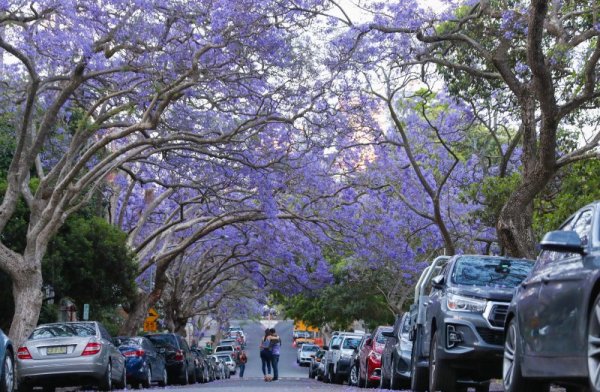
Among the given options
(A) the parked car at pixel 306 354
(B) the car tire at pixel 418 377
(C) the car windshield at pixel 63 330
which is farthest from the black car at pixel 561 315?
(A) the parked car at pixel 306 354

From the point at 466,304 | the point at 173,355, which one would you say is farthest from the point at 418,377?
the point at 173,355

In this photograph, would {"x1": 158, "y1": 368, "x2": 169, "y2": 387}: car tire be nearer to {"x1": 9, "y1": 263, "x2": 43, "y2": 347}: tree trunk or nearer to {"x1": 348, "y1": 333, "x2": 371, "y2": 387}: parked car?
{"x1": 348, "y1": 333, "x2": 371, "y2": 387}: parked car

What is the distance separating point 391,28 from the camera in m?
21.4

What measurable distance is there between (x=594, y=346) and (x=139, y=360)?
1936 cm

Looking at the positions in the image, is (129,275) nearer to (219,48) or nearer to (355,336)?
(355,336)

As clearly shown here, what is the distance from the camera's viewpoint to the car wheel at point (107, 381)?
20.5 m

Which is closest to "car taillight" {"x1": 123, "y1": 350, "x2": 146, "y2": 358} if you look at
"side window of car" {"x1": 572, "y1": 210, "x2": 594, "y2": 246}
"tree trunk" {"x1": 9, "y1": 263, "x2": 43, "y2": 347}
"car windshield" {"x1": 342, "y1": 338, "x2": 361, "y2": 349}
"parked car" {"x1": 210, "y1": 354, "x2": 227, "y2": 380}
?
"tree trunk" {"x1": 9, "y1": 263, "x2": 43, "y2": 347}

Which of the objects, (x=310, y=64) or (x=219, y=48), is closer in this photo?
(x=219, y=48)

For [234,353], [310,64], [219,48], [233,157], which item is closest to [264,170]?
[233,157]

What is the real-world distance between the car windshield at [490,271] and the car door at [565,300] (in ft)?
16.2

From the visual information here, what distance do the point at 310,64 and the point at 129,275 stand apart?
31.6 feet

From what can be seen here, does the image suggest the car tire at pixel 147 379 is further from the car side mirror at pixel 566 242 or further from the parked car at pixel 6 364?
the car side mirror at pixel 566 242

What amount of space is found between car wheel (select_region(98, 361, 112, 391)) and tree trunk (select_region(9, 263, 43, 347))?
261cm

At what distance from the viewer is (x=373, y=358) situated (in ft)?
79.5
